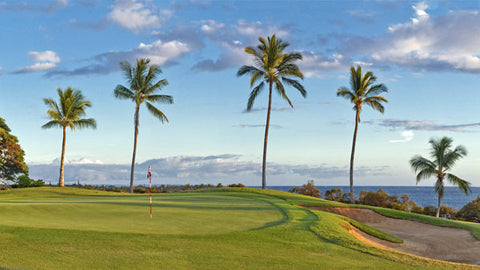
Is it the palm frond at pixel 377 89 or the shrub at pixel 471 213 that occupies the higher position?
the palm frond at pixel 377 89

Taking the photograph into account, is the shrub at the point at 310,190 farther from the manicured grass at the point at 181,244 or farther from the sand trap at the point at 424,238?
the manicured grass at the point at 181,244

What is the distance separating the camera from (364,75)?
39.6 m

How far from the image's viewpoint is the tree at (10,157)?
47.1 metres

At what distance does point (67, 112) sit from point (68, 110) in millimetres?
253

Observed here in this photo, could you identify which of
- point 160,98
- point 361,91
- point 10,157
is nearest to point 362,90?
point 361,91

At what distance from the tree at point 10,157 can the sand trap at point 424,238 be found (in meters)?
38.9

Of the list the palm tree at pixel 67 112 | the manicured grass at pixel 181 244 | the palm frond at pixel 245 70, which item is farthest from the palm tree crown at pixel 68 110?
the manicured grass at pixel 181 244

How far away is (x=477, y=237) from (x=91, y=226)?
57.3 ft

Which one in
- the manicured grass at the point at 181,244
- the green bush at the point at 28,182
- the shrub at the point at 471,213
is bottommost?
the shrub at the point at 471,213

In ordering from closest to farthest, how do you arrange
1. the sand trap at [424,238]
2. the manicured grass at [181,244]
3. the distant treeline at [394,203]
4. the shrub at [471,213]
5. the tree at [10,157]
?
1. the manicured grass at [181,244]
2. the sand trap at [424,238]
3. the shrub at [471,213]
4. the distant treeline at [394,203]
5. the tree at [10,157]

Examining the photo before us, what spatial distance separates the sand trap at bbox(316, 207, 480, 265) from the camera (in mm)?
15784

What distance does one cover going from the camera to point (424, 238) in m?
19.0

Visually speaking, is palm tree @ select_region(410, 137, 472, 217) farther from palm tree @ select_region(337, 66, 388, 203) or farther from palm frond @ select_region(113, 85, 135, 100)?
palm frond @ select_region(113, 85, 135, 100)

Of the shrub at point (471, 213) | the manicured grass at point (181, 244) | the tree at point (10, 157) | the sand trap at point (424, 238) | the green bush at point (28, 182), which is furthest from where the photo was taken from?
the tree at point (10, 157)
